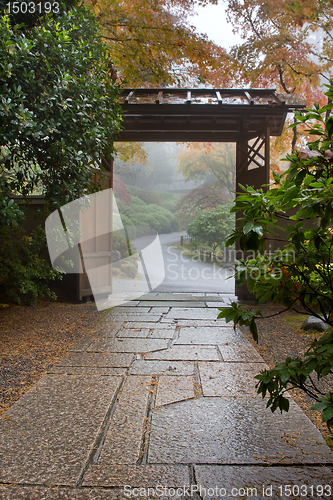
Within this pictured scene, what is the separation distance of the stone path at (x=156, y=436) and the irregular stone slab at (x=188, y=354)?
0.02 meters

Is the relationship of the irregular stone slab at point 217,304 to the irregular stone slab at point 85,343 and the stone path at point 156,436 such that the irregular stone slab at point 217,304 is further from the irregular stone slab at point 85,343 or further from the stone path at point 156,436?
the stone path at point 156,436

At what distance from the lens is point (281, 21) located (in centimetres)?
766

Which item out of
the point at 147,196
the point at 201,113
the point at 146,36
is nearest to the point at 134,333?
the point at 201,113

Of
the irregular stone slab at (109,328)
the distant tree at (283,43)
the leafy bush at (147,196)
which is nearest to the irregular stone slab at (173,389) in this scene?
the irregular stone slab at (109,328)

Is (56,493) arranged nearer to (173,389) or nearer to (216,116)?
(173,389)

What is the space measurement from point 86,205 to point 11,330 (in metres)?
1.71

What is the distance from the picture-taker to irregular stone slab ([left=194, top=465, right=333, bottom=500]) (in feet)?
3.99

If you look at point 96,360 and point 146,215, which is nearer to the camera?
point 96,360

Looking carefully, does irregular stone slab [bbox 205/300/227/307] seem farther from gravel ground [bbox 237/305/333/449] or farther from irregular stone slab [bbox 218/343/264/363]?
irregular stone slab [bbox 218/343/264/363]

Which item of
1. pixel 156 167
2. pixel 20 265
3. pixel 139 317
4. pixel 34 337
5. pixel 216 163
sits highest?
pixel 156 167

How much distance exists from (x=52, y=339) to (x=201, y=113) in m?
3.78

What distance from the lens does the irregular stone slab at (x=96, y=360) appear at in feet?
8.30

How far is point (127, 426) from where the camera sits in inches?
66.2

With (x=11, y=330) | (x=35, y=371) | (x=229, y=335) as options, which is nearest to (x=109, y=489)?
(x=35, y=371)
